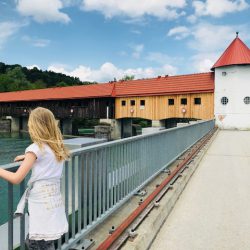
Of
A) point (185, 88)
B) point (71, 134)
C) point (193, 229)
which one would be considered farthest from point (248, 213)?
point (71, 134)

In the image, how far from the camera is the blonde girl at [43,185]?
2523 millimetres

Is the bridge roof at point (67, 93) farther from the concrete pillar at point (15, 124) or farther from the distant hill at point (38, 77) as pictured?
the distant hill at point (38, 77)

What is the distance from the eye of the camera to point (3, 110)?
206ft

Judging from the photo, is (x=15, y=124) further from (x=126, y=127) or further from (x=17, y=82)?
(x=17, y=82)

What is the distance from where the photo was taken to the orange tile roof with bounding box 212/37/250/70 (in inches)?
1443

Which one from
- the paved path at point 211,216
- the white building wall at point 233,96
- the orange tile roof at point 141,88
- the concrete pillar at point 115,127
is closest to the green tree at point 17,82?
the orange tile roof at point 141,88

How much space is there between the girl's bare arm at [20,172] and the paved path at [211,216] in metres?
2.42

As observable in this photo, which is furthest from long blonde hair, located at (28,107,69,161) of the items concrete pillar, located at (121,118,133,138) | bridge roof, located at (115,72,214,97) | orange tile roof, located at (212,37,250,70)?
concrete pillar, located at (121,118,133,138)

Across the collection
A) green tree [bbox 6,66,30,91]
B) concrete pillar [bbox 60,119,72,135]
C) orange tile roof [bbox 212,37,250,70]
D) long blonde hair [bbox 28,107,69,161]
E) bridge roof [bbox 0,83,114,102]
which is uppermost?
green tree [bbox 6,66,30,91]

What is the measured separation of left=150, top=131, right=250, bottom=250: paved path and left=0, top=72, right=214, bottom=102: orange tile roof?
3017 centimetres

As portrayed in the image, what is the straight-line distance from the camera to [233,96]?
36.5 meters

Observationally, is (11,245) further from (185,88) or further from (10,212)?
(185,88)

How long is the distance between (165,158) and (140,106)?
34036mm

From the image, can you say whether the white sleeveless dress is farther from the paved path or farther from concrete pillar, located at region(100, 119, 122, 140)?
concrete pillar, located at region(100, 119, 122, 140)
